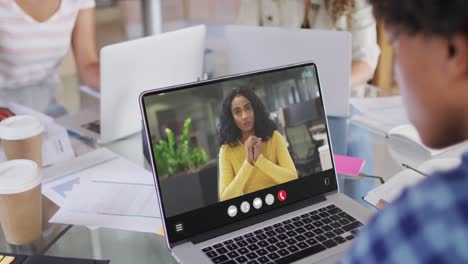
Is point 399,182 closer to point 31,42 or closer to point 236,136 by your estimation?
point 236,136

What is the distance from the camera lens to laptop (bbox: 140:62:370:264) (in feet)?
3.10

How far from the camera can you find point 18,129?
1149mm

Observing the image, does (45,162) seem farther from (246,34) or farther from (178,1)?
(178,1)

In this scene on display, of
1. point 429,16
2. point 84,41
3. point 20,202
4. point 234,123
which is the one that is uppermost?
point 429,16

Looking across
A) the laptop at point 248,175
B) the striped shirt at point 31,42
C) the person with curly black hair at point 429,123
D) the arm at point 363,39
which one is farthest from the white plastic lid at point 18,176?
the arm at point 363,39

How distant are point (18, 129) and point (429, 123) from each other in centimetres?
87

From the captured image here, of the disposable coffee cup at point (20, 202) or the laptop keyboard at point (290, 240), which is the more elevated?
the disposable coffee cup at point (20, 202)

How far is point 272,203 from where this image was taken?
40.8 inches

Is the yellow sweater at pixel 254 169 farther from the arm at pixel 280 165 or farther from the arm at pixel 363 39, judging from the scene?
the arm at pixel 363 39

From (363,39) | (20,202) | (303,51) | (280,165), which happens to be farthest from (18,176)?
(363,39)

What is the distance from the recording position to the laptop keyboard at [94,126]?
4.84ft

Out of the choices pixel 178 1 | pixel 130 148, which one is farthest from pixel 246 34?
pixel 178 1

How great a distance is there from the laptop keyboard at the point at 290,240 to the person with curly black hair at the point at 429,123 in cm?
33

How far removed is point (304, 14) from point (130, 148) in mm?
1031
